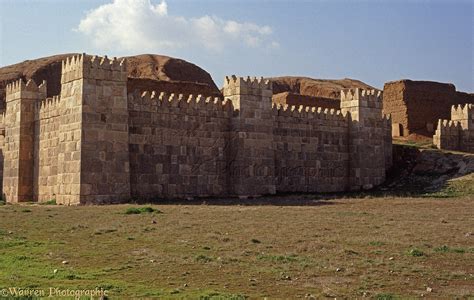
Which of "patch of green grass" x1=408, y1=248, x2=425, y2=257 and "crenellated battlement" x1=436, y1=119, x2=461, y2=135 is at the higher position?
"crenellated battlement" x1=436, y1=119, x2=461, y2=135

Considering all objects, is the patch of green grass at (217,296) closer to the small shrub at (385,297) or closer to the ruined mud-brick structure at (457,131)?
the small shrub at (385,297)

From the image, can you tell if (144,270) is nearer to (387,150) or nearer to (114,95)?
(114,95)

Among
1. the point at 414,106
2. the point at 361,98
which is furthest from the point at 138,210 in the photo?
the point at 414,106

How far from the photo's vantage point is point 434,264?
11.1 m

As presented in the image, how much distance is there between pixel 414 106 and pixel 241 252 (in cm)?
2948

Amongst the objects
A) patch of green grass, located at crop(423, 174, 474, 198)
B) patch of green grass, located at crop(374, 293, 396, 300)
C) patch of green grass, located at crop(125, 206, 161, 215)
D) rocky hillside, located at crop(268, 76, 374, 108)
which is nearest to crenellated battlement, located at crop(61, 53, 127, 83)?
patch of green grass, located at crop(125, 206, 161, 215)

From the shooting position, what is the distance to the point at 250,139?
26.6 metres

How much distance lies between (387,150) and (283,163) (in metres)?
7.48

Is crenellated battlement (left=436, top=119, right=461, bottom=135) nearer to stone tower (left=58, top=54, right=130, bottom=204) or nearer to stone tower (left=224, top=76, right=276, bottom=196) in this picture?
stone tower (left=224, top=76, right=276, bottom=196)

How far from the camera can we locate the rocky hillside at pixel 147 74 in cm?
3688

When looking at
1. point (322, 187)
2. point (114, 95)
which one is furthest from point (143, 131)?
point (322, 187)

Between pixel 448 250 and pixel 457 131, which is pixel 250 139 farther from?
pixel 457 131

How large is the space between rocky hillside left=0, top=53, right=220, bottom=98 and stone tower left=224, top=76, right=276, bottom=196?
9.86 metres

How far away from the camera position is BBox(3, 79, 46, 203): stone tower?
2662cm
